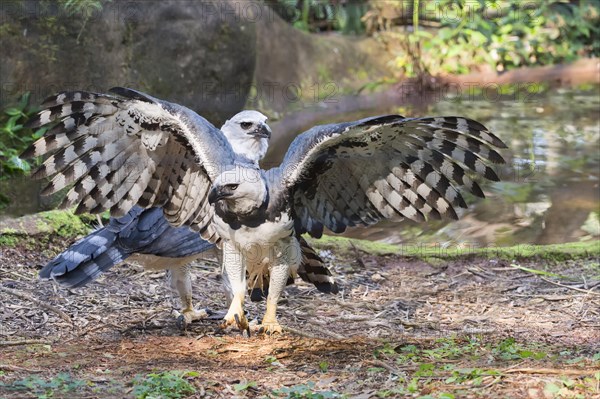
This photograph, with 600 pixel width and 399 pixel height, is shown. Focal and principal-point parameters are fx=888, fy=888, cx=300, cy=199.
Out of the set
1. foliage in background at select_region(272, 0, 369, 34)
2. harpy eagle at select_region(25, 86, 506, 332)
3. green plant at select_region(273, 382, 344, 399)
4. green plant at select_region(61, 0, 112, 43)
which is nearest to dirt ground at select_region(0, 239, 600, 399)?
green plant at select_region(273, 382, 344, 399)

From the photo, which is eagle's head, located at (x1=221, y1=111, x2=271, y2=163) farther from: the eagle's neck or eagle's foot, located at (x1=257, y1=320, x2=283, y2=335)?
eagle's foot, located at (x1=257, y1=320, x2=283, y2=335)

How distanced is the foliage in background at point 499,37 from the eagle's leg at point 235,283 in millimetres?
10224

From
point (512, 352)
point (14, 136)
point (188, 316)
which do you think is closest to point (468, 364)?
point (512, 352)

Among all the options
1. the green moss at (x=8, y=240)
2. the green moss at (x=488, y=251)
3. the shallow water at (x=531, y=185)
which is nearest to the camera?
the green moss at (x=8, y=240)

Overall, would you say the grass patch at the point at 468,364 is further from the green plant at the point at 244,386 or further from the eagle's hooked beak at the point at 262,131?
the eagle's hooked beak at the point at 262,131

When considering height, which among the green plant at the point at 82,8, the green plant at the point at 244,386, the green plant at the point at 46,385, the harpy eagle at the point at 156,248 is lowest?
the green plant at the point at 244,386

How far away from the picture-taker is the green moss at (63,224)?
651 cm

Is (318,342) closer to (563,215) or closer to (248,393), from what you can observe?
(248,393)

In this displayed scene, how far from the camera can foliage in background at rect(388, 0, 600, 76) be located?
15.0 metres

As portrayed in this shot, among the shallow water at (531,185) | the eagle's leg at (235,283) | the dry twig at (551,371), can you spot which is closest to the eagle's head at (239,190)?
the eagle's leg at (235,283)

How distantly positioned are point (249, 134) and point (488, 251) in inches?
92.2

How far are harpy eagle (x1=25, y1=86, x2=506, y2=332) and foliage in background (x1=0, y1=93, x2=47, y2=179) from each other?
3.25 m

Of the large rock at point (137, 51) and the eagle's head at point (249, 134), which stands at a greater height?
the large rock at point (137, 51)

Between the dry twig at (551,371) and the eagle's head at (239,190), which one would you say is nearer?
the dry twig at (551,371)
